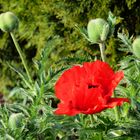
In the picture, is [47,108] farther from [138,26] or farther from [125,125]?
[138,26]

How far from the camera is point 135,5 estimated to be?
324 centimetres

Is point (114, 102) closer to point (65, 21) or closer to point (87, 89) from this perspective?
point (87, 89)

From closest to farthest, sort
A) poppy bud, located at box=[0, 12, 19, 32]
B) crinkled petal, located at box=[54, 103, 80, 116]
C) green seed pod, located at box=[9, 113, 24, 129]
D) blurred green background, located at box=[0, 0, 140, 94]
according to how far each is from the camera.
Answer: crinkled petal, located at box=[54, 103, 80, 116] < green seed pod, located at box=[9, 113, 24, 129] < poppy bud, located at box=[0, 12, 19, 32] < blurred green background, located at box=[0, 0, 140, 94]

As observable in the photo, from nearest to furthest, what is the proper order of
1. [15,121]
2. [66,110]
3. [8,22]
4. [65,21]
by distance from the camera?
[66,110] < [15,121] < [8,22] < [65,21]

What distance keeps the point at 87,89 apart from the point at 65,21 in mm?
2028

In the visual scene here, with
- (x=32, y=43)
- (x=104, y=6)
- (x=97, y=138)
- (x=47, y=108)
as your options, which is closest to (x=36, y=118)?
(x=47, y=108)

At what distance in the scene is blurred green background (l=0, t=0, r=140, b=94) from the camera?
327 cm

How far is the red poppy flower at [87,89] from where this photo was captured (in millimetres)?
1365

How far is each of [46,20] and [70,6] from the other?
290mm

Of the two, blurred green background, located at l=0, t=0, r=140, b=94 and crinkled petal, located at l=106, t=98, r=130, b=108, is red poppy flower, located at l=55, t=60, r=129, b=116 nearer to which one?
crinkled petal, located at l=106, t=98, r=130, b=108

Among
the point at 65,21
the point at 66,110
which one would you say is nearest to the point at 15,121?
the point at 66,110

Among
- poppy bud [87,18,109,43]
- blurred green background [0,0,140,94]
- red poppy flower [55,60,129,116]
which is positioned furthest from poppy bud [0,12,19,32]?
blurred green background [0,0,140,94]

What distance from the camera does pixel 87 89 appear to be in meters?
1.41

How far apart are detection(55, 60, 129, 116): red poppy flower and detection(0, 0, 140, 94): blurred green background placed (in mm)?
1530
